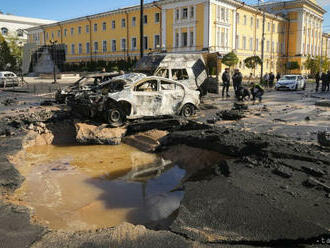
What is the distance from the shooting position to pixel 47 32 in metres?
67.7

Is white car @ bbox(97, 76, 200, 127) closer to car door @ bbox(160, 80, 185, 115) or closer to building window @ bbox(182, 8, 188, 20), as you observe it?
car door @ bbox(160, 80, 185, 115)

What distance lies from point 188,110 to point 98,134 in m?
3.76

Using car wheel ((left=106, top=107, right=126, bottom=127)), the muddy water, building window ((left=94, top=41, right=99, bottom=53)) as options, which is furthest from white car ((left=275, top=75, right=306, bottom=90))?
building window ((left=94, top=41, right=99, bottom=53))

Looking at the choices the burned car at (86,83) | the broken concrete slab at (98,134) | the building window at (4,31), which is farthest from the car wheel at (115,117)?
the building window at (4,31)

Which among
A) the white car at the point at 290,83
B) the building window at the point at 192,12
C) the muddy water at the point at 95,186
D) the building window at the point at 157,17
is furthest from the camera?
the building window at the point at 157,17

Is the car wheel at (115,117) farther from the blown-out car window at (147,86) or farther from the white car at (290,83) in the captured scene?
the white car at (290,83)

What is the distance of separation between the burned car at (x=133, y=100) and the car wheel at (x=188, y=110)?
0.50m

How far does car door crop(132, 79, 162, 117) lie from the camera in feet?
32.3

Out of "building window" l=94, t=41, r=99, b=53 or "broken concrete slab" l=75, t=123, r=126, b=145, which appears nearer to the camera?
"broken concrete slab" l=75, t=123, r=126, b=145

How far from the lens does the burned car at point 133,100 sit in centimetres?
954

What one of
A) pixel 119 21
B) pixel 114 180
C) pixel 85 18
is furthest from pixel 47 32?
pixel 114 180

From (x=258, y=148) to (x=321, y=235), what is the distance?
316cm

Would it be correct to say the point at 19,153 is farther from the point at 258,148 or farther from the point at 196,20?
the point at 196,20

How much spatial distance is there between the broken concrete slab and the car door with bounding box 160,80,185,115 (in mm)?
1887
